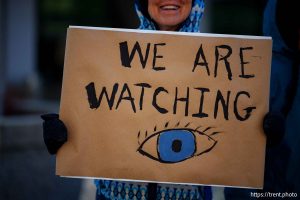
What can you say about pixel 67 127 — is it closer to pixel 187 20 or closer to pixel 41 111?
pixel 187 20

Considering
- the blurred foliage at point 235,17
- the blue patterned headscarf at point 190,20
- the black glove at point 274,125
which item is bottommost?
the black glove at point 274,125

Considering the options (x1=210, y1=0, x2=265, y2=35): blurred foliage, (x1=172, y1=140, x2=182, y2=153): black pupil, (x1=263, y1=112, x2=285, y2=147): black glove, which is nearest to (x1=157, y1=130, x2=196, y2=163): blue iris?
(x1=172, y1=140, x2=182, y2=153): black pupil

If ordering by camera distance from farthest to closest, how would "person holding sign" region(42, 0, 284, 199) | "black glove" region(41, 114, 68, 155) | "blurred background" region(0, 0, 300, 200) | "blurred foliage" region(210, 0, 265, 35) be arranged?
"blurred foliage" region(210, 0, 265, 35) → "blurred background" region(0, 0, 300, 200) → "person holding sign" region(42, 0, 284, 199) → "black glove" region(41, 114, 68, 155)

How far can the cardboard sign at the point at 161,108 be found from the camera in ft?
8.49

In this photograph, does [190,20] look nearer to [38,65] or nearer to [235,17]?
[235,17]

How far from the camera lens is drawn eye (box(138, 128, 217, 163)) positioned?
8.46 feet

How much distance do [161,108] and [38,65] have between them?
40.7ft

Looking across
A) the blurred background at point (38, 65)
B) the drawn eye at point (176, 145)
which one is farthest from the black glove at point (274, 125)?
the blurred background at point (38, 65)

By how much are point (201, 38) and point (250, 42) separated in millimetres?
220

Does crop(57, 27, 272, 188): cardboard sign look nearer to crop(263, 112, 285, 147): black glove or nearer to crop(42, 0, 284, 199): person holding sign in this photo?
crop(263, 112, 285, 147): black glove

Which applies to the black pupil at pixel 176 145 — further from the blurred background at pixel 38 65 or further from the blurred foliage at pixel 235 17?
the blurred foliage at pixel 235 17

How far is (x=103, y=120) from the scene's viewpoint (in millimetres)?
2604

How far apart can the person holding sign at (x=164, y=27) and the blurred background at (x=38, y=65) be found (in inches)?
50.2

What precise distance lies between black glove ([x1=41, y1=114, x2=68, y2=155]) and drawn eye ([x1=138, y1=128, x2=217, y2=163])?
1.13ft
